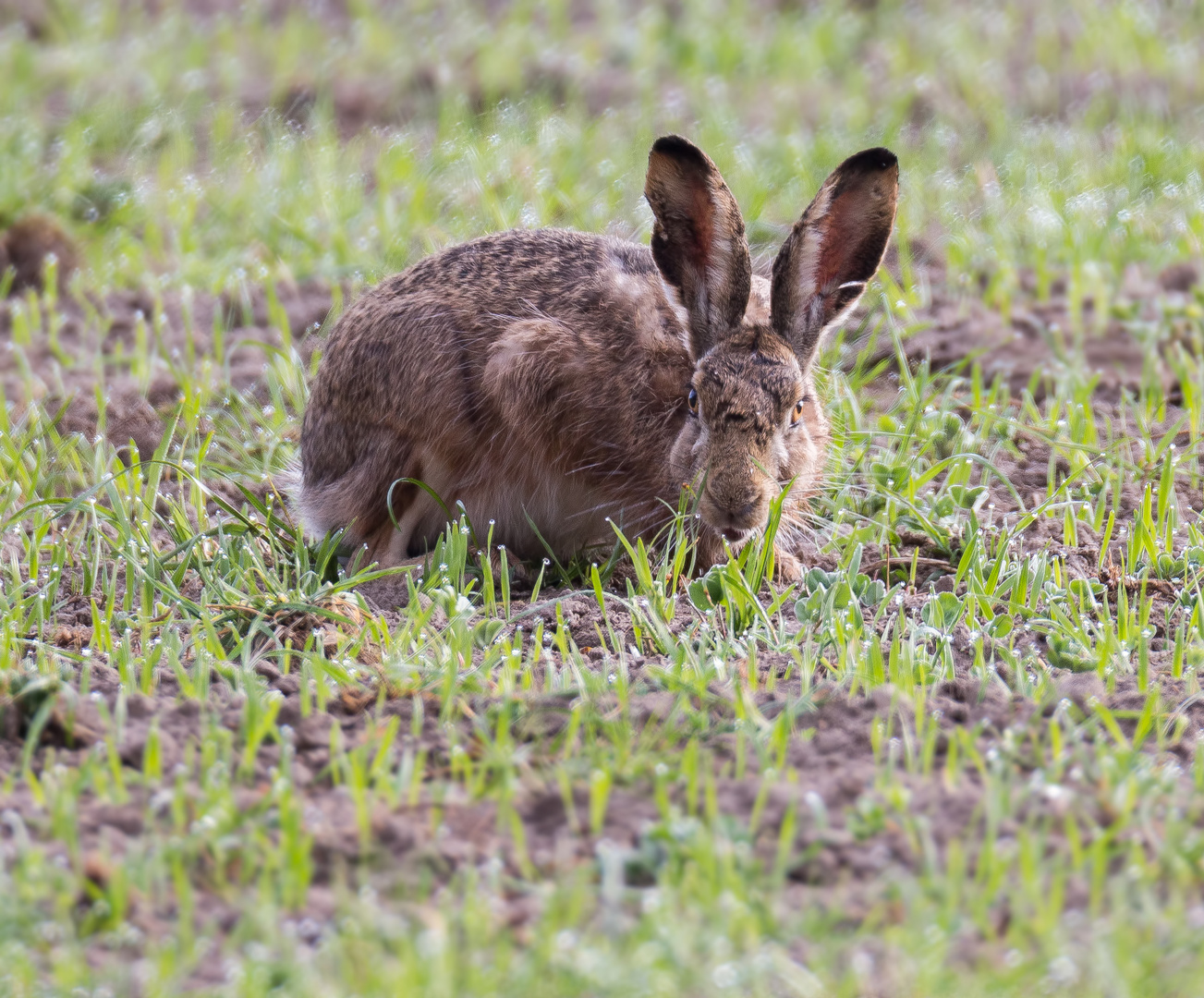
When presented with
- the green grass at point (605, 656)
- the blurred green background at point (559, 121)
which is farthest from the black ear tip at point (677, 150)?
the blurred green background at point (559, 121)

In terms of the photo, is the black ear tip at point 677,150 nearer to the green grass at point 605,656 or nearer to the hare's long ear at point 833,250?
the hare's long ear at point 833,250

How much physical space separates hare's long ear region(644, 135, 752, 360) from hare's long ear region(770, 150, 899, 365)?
0.12 m

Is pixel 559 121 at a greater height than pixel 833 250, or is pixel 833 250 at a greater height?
pixel 559 121

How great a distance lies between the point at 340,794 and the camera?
116 inches

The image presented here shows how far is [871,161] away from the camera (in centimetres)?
428

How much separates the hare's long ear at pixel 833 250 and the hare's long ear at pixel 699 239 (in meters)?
0.12

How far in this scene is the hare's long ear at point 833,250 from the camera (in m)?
4.28

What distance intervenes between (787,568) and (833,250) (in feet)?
2.94

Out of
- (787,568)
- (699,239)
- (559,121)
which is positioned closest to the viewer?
(699,239)

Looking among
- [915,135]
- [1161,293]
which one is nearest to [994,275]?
[1161,293]

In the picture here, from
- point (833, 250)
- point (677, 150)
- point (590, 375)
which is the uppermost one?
point (677, 150)

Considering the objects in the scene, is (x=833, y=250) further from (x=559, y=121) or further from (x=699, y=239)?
(x=559, y=121)

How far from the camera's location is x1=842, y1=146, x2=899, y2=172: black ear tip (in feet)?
14.0

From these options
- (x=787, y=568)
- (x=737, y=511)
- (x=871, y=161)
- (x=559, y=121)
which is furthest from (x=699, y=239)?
(x=559, y=121)
